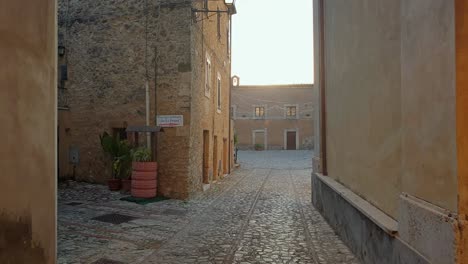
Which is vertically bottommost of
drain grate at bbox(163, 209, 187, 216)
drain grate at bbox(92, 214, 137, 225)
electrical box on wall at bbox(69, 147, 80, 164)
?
drain grate at bbox(163, 209, 187, 216)

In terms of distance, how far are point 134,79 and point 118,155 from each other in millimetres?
2345

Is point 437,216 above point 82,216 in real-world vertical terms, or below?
above

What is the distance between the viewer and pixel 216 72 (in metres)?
15.6

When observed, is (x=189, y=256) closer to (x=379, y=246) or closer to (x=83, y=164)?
(x=379, y=246)

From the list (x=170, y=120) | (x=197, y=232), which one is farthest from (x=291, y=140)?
(x=197, y=232)

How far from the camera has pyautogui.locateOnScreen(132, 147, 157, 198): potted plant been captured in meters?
10.4

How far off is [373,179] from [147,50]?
8179 millimetres

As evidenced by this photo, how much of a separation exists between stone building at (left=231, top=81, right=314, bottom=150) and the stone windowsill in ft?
117

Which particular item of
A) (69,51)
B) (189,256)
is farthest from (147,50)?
(189,256)

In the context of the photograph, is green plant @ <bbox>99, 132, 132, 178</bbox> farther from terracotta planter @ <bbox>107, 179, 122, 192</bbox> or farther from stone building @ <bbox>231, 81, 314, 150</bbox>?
stone building @ <bbox>231, 81, 314, 150</bbox>

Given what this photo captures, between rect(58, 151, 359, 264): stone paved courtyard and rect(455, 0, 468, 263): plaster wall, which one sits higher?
rect(455, 0, 468, 263): plaster wall

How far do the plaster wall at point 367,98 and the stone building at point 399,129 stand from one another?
14 mm

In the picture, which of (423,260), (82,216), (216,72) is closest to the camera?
(423,260)

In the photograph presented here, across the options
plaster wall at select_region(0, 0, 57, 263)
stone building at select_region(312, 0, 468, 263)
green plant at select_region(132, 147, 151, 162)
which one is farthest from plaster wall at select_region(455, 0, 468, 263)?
green plant at select_region(132, 147, 151, 162)
